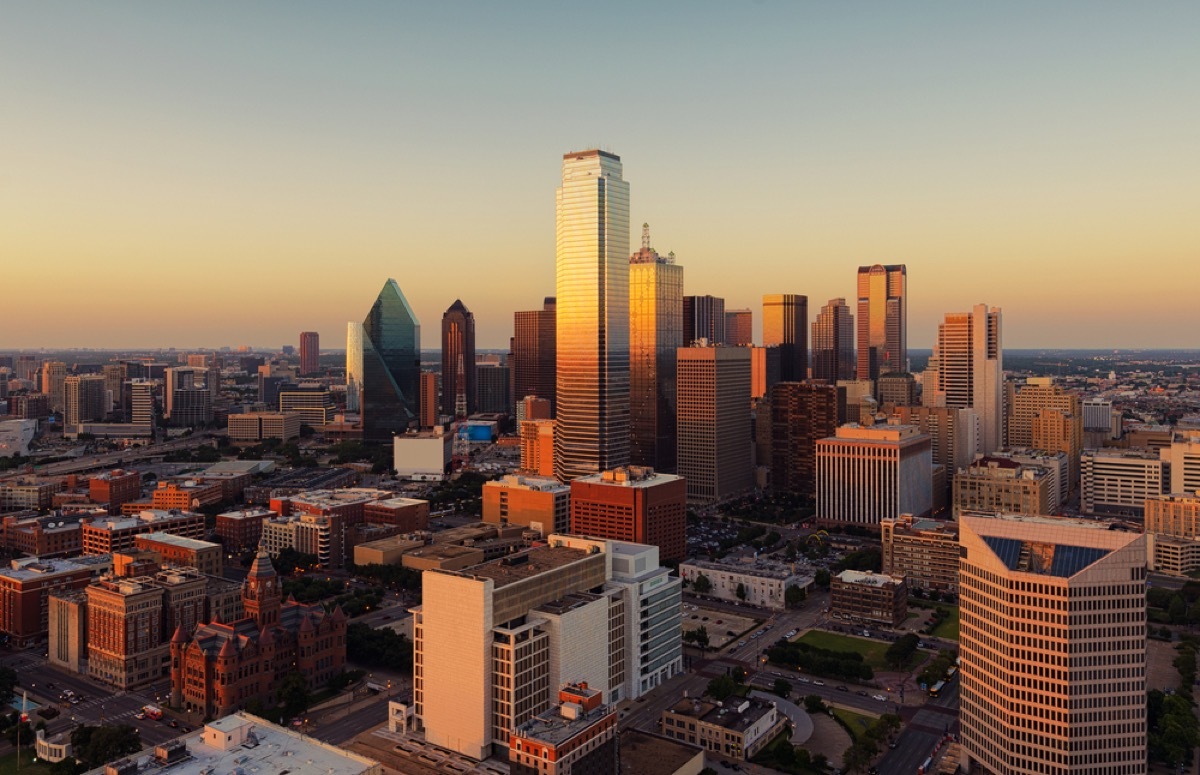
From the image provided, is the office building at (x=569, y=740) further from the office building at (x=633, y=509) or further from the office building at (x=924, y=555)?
the office building at (x=924, y=555)

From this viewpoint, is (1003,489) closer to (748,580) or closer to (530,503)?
(748,580)

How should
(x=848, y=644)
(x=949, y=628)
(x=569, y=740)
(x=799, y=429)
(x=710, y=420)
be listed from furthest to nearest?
(x=799, y=429), (x=710, y=420), (x=949, y=628), (x=848, y=644), (x=569, y=740)

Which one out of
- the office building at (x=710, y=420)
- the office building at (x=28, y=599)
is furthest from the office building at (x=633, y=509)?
the office building at (x=28, y=599)

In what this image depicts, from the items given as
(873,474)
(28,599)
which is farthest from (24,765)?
(873,474)

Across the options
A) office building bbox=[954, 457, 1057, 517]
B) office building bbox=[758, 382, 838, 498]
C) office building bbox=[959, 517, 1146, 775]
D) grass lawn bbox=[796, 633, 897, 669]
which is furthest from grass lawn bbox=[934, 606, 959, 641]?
office building bbox=[758, 382, 838, 498]

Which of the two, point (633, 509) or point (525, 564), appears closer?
point (525, 564)

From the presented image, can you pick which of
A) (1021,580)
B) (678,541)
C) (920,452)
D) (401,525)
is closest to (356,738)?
(1021,580)
